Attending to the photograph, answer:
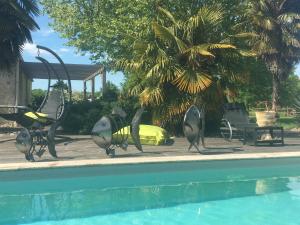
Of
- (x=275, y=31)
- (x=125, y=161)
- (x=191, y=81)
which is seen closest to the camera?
(x=125, y=161)

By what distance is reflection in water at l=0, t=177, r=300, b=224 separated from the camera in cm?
655

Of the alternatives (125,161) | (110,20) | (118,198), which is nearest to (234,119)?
(125,161)

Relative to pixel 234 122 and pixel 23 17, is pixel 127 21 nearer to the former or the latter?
pixel 23 17

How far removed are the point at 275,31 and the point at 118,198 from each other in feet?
34.7

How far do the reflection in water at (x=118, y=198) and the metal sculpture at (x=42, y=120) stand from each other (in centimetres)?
162

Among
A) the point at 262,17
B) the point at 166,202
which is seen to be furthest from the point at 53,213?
the point at 262,17

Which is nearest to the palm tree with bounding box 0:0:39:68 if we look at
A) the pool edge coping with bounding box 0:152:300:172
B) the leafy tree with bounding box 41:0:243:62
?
the leafy tree with bounding box 41:0:243:62

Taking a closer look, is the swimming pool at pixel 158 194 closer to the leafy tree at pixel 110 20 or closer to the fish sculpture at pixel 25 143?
the fish sculpture at pixel 25 143

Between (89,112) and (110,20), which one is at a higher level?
(110,20)

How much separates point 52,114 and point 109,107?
2474 millimetres

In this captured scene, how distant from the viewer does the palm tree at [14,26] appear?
17.0 meters

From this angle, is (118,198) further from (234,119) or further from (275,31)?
(275,31)

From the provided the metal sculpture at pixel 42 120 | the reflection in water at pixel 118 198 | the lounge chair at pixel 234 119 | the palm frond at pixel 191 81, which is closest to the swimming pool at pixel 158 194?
the reflection in water at pixel 118 198

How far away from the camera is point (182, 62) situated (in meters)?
14.9
